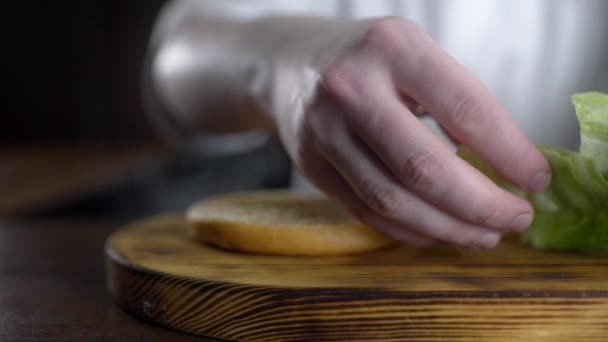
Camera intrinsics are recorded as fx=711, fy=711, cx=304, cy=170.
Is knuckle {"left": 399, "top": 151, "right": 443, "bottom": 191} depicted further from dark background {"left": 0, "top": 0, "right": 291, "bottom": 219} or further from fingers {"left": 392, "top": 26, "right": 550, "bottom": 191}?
dark background {"left": 0, "top": 0, "right": 291, "bottom": 219}

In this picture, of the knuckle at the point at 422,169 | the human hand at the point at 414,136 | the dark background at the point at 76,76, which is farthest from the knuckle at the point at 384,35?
the dark background at the point at 76,76

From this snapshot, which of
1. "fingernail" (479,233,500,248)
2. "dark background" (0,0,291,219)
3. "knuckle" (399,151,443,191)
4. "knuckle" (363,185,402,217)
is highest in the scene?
"knuckle" (399,151,443,191)

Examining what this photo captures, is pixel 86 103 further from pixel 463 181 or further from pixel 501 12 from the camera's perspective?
pixel 463 181

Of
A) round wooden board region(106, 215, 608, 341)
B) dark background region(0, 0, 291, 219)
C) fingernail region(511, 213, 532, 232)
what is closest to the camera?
round wooden board region(106, 215, 608, 341)

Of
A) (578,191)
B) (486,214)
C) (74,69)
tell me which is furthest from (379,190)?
(74,69)

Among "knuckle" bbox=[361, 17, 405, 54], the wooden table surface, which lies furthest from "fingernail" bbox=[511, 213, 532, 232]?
the wooden table surface

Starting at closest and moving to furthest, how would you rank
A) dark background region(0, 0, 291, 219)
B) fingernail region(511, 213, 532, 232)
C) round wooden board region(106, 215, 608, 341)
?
round wooden board region(106, 215, 608, 341) → fingernail region(511, 213, 532, 232) → dark background region(0, 0, 291, 219)

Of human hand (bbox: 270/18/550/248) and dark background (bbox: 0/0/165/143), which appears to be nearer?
human hand (bbox: 270/18/550/248)
